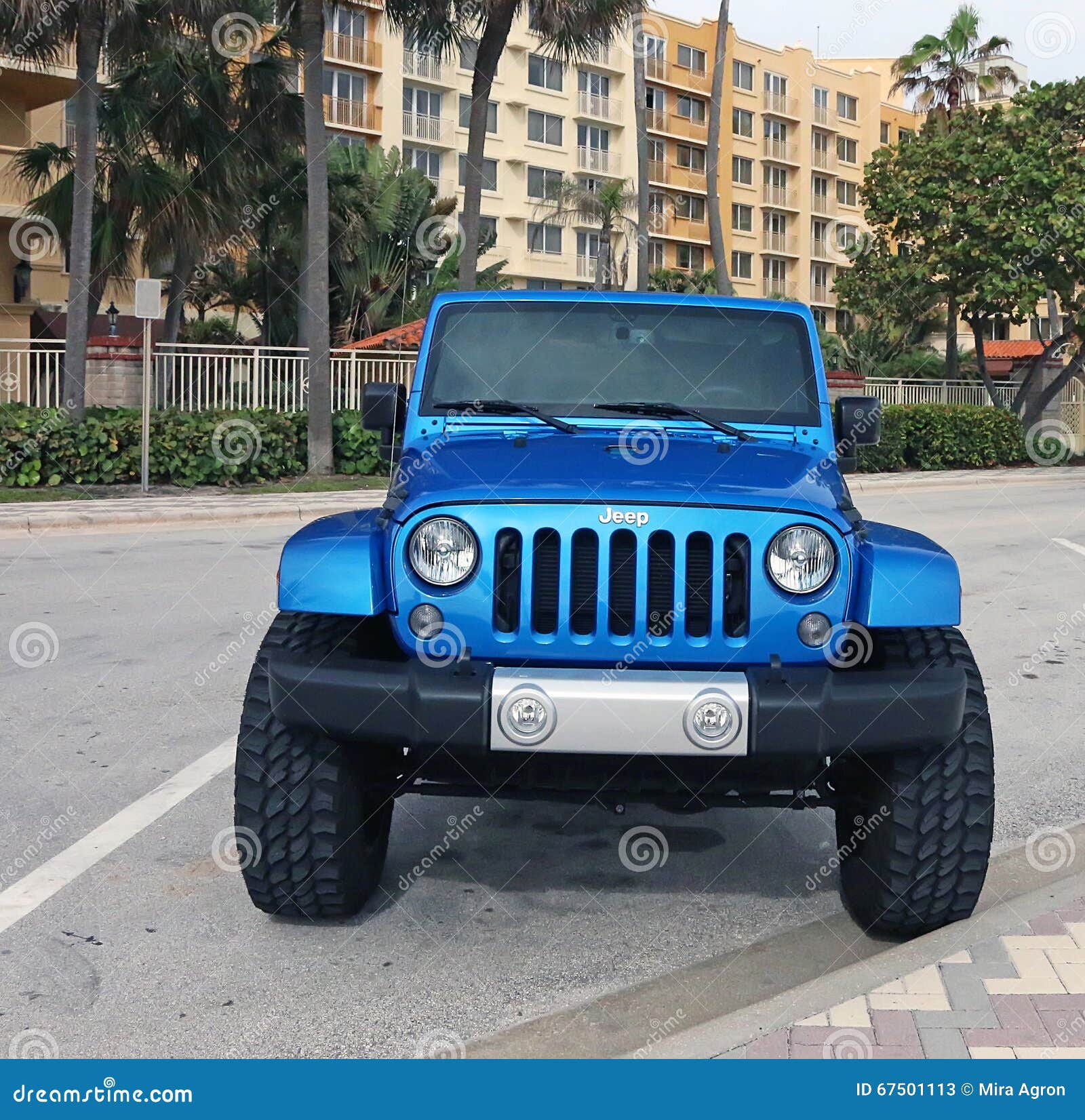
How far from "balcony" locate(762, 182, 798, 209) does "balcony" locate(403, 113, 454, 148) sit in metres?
22.6

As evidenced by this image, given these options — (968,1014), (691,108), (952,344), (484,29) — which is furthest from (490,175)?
(968,1014)

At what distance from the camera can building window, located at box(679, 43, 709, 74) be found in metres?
73.9

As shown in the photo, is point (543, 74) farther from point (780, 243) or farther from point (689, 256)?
point (780, 243)

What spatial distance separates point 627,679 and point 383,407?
2.05 m

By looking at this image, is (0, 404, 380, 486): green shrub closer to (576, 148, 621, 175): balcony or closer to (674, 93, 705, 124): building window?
(576, 148, 621, 175): balcony

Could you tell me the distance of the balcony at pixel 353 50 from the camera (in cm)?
5784

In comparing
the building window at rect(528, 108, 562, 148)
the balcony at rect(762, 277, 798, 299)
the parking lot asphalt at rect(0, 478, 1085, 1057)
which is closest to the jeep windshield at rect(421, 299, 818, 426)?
the parking lot asphalt at rect(0, 478, 1085, 1057)

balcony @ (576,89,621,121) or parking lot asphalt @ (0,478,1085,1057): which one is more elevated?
balcony @ (576,89,621,121)

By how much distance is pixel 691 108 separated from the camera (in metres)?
75.1

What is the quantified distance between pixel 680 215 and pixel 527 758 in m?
72.7

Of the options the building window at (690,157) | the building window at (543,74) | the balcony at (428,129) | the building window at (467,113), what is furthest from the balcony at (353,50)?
the building window at (690,157)

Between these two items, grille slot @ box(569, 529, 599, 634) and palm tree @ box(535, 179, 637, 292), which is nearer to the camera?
grille slot @ box(569, 529, 599, 634)

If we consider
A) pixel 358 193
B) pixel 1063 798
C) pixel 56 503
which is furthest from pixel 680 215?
pixel 1063 798

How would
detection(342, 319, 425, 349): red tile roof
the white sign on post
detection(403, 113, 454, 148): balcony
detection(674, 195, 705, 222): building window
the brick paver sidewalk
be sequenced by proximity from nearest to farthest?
the brick paver sidewalk, the white sign on post, detection(342, 319, 425, 349): red tile roof, detection(403, 113, 454, 148): balcony, detection(674, 195, 705, 222): building window
